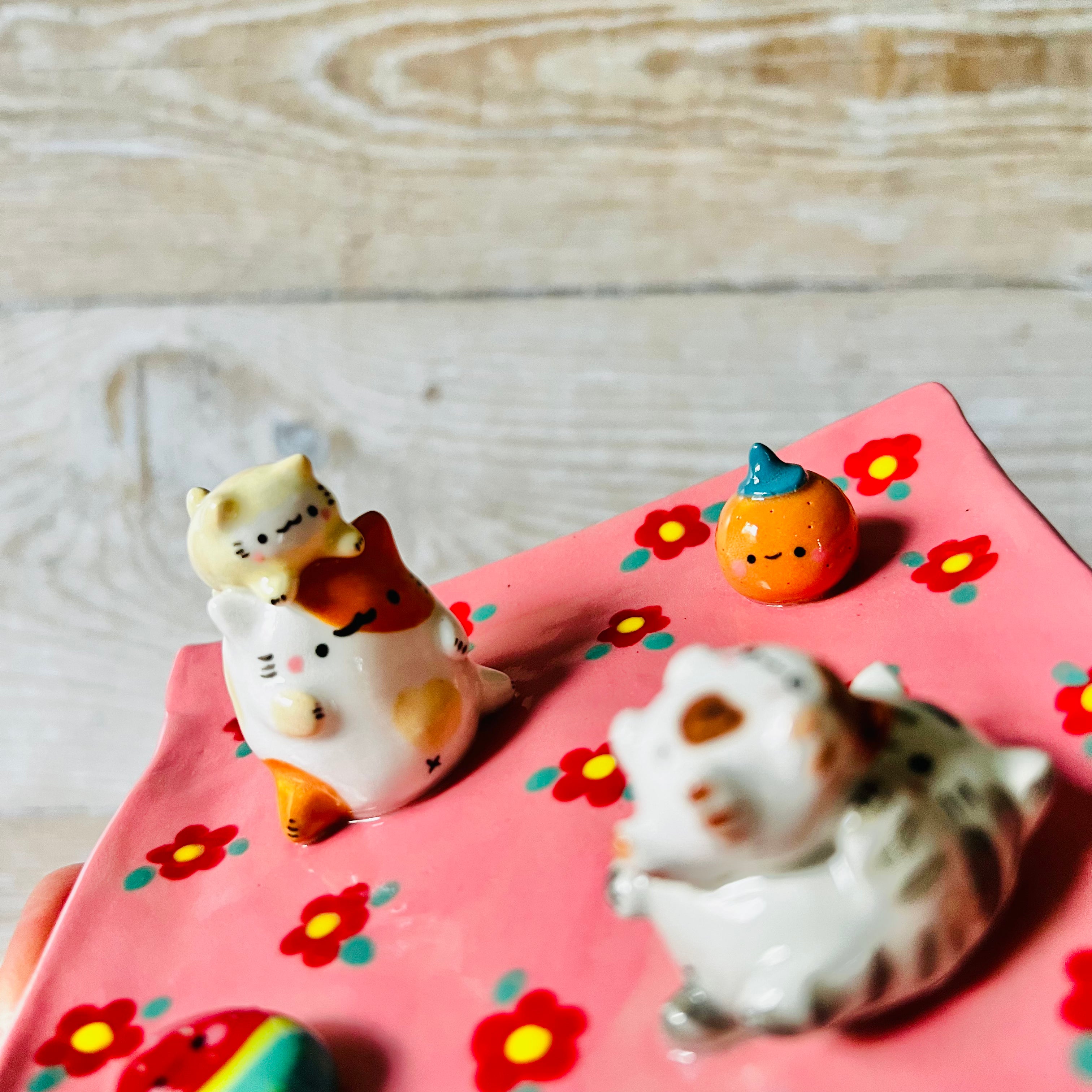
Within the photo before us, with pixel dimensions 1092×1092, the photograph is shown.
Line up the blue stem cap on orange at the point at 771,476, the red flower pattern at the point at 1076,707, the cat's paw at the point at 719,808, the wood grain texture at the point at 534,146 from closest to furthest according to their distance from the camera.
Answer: the cat's paw at the point at 719,808
the red flower pattern at the point at 1076,707
the blue stem cap on orange at the point at 771,476
the wood grain texture at the point at 534,146

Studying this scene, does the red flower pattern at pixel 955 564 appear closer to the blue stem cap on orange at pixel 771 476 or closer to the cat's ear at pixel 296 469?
the blue stem cap on orange at pixel 771 476

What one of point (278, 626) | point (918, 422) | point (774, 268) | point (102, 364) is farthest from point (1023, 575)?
point (102, 364)

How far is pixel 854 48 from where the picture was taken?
0.77 metres

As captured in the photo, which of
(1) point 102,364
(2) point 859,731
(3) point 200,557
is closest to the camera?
(2) point 859,731

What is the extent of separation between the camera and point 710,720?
30 cm

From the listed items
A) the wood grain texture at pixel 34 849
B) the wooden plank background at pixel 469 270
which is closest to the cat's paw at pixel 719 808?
the wooden plank background at pixel 469 270

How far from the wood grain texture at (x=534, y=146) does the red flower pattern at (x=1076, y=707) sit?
467mm

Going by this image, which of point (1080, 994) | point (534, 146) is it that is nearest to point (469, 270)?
point (534, 146)

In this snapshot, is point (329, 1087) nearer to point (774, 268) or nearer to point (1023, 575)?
point (1023, 575)

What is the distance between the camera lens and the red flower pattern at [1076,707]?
388mm

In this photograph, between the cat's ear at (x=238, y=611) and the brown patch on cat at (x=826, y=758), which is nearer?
the brown patch on cat at (x=826, y=758)

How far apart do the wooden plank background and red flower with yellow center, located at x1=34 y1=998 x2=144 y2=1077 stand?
0.51 metres

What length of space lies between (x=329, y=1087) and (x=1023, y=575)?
12.3 inches

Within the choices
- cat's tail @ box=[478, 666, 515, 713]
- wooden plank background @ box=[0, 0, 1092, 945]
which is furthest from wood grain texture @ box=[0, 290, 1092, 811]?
cat's tail @ box=[478, 666, 515, 713]
